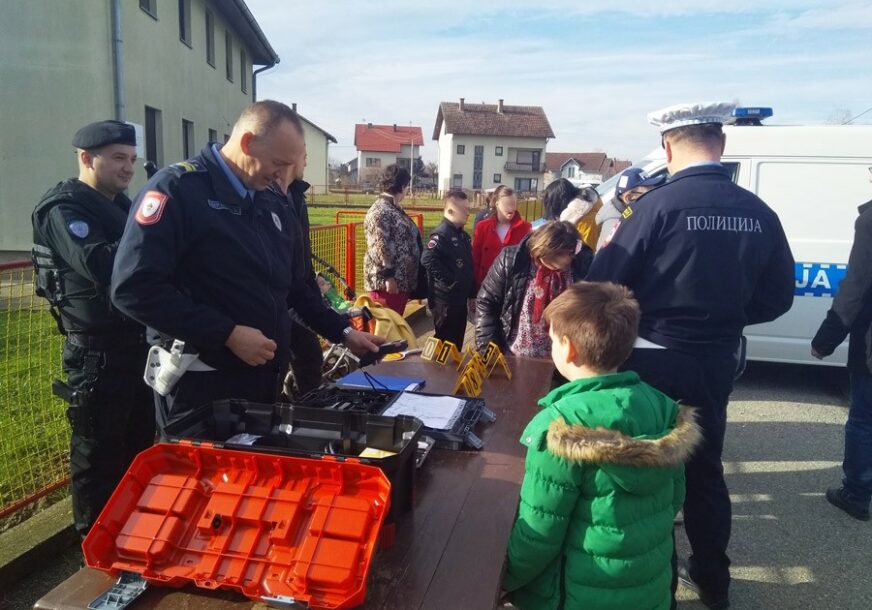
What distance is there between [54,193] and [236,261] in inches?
49.1

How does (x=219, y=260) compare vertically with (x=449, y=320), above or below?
above

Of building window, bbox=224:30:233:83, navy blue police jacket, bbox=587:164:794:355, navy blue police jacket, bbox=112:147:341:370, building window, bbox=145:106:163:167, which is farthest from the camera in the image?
building window, bbox=224:30:233:83

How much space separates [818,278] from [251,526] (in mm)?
5494

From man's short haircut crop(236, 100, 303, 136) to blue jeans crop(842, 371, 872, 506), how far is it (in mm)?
3466

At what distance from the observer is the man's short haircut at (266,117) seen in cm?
209

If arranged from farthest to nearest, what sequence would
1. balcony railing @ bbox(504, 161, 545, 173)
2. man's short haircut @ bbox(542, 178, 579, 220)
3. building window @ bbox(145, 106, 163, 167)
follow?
1. balcony railing @ bbox(504, 161, 545, 173)
2. building window @ bbox(145, 106, 163, 167)
3. man's short haircut @ bbox(542, 178, 579, 220)

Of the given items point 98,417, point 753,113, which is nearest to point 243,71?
point 753,113

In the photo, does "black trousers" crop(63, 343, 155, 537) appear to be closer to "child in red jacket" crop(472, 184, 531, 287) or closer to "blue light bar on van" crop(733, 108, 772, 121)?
"child in red jacket" crop(472, 184, 531, 287)

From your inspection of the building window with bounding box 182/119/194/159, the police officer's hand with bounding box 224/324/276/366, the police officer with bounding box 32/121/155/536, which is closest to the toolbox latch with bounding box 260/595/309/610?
the police officer's hand with bounding box 224/324/276/366

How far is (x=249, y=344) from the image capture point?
6.43 ft

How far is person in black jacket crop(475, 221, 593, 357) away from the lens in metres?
3.37

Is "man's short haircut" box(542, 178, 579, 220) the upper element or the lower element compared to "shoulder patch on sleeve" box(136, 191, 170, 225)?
upper

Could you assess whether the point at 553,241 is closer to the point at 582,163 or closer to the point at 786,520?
the point at 786,520

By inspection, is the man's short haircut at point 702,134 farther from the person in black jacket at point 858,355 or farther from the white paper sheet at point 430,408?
the person in black jacket at point 858,355
